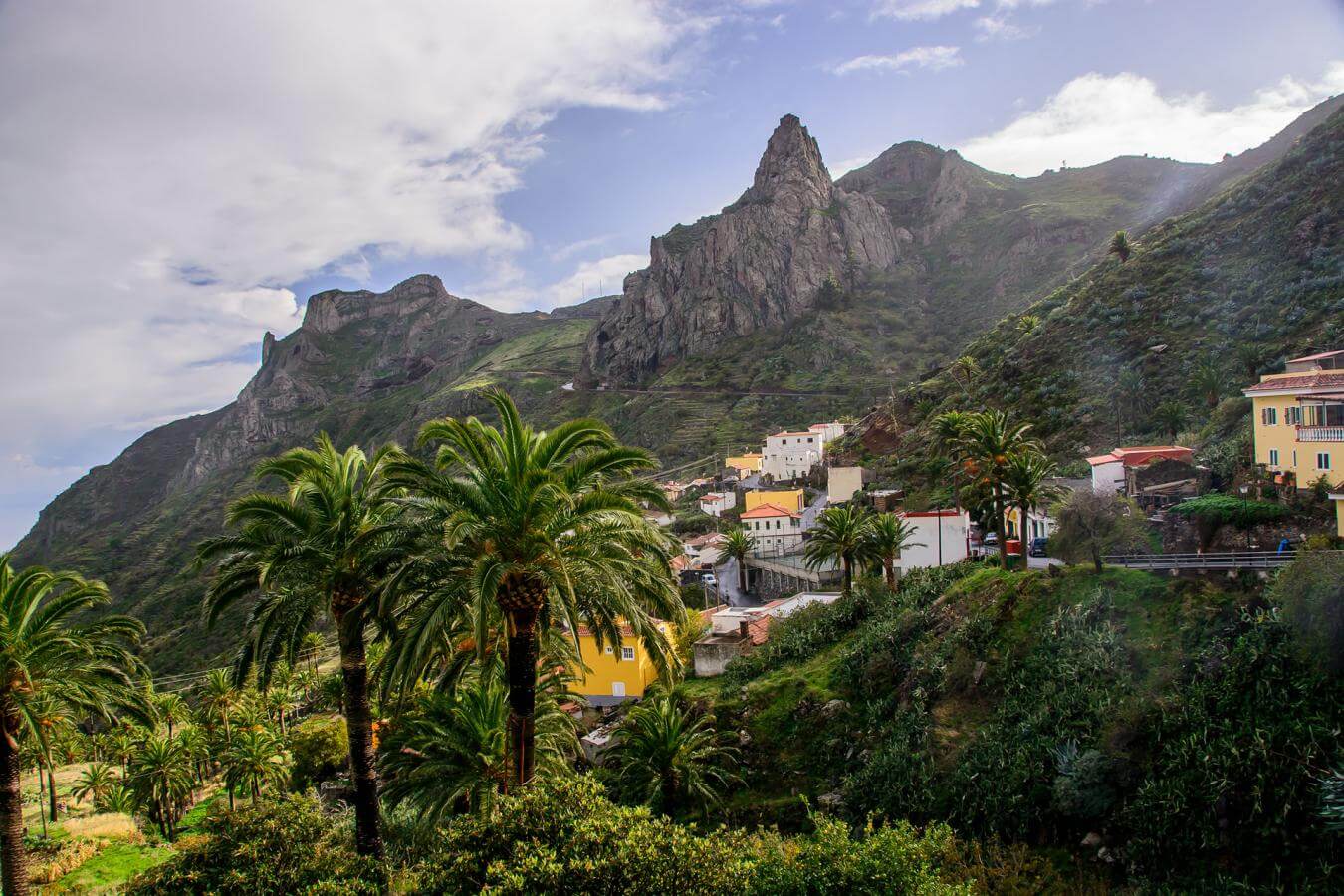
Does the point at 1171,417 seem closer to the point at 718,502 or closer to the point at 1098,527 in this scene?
the point at 1098,527

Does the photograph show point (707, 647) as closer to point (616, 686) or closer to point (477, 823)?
point (616, 686)

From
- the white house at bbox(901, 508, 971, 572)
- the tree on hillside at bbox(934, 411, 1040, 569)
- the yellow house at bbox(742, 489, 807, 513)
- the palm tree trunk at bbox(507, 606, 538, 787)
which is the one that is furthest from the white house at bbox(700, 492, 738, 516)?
the palm tree trunk at bbox(507, 606, 538, 787)

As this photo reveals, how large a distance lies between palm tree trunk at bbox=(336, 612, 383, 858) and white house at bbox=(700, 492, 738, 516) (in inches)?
2393

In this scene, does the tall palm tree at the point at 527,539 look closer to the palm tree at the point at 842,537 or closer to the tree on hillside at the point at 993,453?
the tree on hillside at the point at 993,453

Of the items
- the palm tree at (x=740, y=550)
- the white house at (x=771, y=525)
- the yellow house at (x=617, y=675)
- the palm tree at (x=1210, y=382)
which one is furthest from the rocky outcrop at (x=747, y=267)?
the yellow house at (x=617, y=675)

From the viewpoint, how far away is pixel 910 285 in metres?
161

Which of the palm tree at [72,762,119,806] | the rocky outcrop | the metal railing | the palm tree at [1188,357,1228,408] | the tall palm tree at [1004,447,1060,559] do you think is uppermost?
the rocky outcrop

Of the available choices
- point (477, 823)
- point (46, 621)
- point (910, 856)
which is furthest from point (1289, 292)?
point (46, 621)

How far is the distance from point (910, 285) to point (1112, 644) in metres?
156

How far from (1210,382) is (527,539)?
160ft

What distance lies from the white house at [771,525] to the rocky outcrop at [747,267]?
340 feet

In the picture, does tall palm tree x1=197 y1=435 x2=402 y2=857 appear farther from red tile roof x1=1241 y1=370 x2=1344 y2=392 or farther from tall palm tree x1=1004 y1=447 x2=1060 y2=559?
red tile roof x1=1241 y1=370 x2=1344 y2=392

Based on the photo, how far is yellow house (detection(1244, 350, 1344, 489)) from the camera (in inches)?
841

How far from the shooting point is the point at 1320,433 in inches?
851
